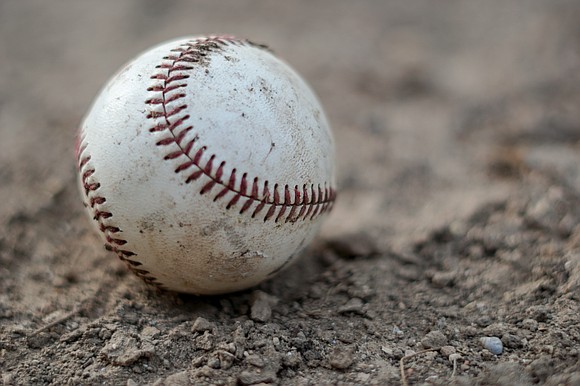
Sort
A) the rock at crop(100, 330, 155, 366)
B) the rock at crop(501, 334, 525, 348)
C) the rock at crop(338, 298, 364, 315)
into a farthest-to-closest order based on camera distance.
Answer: the rock at crop(338, 298, 364, 315), the rock at crop(501, 334, 525, 348), the rock at crop(100, 330, 155, 366)

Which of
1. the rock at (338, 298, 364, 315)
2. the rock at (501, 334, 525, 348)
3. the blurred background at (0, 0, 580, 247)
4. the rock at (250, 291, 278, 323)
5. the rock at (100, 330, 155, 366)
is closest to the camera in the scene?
the rock at (100, 330, 155, 366)

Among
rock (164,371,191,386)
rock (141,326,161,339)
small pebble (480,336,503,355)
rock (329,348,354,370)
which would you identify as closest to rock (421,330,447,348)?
small pebble (480,336,503,355)

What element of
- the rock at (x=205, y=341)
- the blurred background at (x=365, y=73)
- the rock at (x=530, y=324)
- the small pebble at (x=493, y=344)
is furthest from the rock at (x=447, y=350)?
the blurred background at (x=365, y=73)

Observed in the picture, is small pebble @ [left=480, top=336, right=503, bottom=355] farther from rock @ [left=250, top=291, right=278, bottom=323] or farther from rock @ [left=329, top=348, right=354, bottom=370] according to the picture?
rock @ [left=250, top=291, right=278, bottom=323]

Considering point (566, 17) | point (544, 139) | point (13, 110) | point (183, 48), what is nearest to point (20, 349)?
point (183, 48)

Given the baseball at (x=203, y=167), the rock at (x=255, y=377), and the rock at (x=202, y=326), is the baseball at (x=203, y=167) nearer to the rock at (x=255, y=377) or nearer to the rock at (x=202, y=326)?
the rock at (x=202, y=326)

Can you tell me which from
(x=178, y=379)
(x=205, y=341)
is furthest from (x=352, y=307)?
(x=178, y=379)
